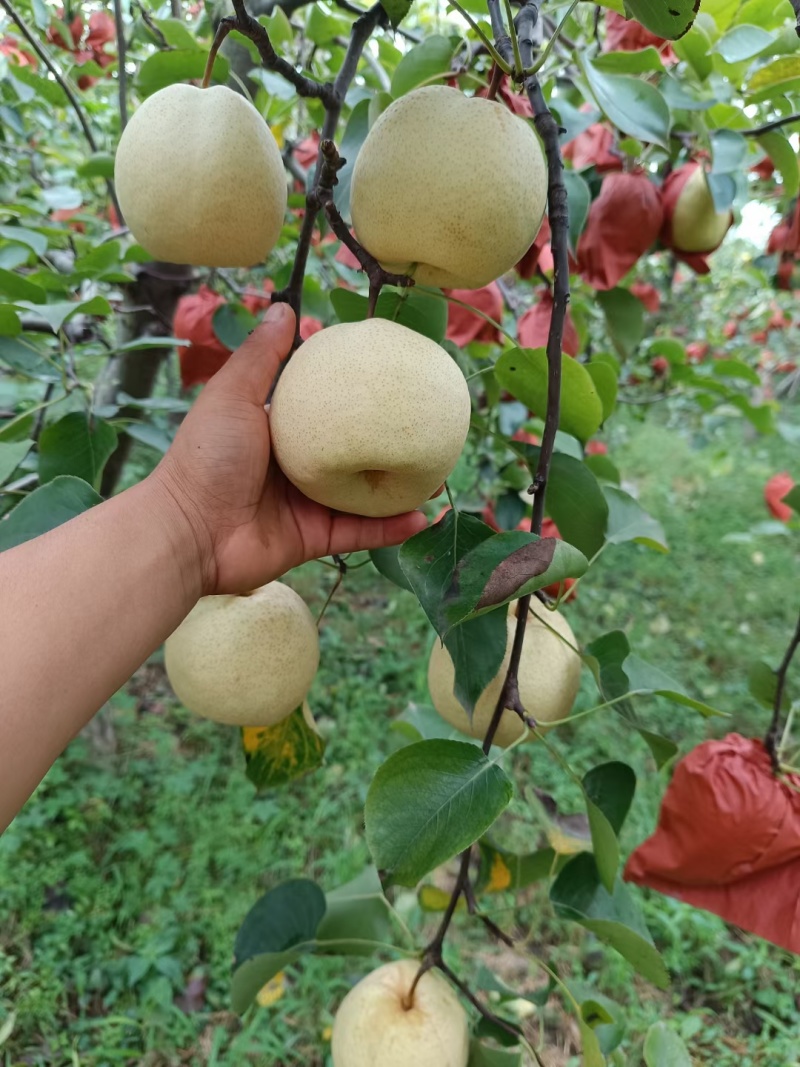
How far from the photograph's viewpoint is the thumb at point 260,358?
0.88m

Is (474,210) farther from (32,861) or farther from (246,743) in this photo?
(32,861)

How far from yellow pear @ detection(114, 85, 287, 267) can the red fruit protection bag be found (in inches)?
44.2

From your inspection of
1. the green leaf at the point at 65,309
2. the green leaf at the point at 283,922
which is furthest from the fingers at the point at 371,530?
the green leaf at the point at 283,922

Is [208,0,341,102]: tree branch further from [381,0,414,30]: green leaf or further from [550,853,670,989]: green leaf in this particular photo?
[550,853,670,989]: green leaf

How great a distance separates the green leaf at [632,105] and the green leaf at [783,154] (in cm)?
48

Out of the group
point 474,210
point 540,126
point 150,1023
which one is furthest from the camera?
point 150,1023

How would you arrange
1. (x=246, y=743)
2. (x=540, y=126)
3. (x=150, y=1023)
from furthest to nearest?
(x=150, y=1023) < (x=246, y=743) < (x=540, y=126)

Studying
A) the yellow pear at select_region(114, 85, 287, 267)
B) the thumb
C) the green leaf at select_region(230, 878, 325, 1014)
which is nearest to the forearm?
the thumb

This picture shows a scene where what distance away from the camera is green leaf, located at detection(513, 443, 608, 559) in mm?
887

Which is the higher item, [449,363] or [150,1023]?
[449,363]

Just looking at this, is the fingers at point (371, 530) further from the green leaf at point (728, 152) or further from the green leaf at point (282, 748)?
the green leaf at point (728, 152)

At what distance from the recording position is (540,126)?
2.51 ft

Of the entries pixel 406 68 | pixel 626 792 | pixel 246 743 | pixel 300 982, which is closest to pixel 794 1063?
pixel 300 982

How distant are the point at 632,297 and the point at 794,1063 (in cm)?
189
